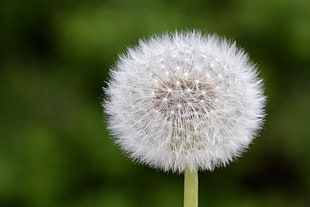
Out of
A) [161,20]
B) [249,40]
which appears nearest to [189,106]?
[161,20]

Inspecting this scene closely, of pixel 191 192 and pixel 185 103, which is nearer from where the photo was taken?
pixel 191 192

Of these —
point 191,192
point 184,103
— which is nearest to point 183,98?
point 184,103

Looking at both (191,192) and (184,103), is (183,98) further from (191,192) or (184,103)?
(191,192)

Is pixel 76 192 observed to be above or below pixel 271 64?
below

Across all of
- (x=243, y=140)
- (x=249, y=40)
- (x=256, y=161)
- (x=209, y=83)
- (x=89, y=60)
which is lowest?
(x=243, y=140)

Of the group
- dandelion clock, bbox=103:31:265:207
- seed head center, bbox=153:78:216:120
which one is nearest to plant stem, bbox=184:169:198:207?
dandelion clock, bbox=103:31:265:207

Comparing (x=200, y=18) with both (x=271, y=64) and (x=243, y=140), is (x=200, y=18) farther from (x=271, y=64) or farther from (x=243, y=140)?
(x=243, y=140)

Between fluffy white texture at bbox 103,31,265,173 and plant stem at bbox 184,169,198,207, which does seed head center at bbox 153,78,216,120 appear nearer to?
fluffy white texture at bbox 103,31,265,173

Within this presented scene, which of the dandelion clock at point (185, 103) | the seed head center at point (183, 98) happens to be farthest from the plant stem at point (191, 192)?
the seed head center at point (183, 98)
